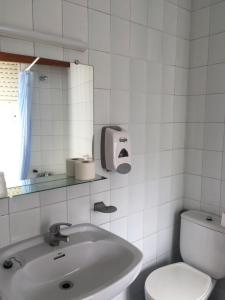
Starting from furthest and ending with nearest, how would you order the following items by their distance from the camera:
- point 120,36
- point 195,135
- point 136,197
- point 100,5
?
point 195,135 < point 136,197 < point 120,36 < point 100,5

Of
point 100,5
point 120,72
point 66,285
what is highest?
point 100,5

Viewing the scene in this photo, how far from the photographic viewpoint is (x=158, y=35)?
1.61 m

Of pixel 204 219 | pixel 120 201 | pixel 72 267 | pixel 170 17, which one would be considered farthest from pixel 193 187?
pixel 170 17

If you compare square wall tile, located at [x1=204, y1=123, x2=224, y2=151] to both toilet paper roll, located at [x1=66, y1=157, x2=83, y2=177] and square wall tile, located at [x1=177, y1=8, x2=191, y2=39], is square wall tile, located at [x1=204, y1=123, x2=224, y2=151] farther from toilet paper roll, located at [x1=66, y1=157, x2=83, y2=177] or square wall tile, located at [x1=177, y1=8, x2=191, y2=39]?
toilet paper roll, located at [x1=66, y1=157, x2=83, y2=177]

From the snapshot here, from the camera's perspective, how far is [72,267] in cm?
121

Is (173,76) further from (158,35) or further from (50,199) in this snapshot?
(50,199)

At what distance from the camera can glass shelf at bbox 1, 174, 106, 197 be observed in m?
1.10

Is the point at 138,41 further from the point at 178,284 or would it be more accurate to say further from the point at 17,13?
the point at 178,284

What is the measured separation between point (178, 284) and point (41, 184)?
1036 millimetres

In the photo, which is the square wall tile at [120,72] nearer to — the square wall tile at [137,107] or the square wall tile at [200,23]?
the square wall tile at [137,107]

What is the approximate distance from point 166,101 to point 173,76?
18cm

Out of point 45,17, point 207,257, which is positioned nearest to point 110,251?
point 207,257

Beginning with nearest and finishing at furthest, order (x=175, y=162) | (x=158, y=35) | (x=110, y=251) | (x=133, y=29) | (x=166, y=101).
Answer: (x=110, y=251) → (x=133, y=29) → (x=158, y=35) → (x=166, y=101) → (x=175, y=162)

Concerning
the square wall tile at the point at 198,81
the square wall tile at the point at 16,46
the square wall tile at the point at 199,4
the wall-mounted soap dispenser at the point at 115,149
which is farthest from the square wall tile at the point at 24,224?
the square wall tile at the point at 199,4
